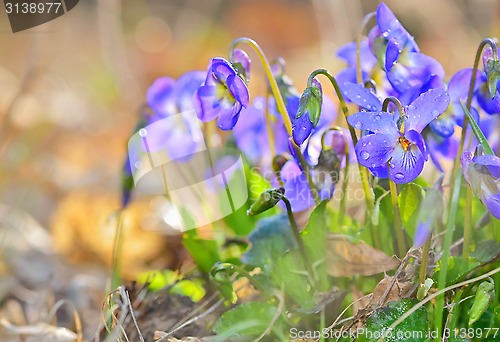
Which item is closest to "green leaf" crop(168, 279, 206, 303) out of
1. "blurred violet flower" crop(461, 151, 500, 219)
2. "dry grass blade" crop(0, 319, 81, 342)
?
"dry grass blade" crop(0, 319, 81, 342)

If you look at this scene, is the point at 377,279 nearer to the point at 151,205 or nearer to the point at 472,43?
the point at 151,205

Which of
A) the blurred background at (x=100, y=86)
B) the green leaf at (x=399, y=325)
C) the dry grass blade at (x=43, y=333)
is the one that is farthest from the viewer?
the blurred background at (x=100, y=86)

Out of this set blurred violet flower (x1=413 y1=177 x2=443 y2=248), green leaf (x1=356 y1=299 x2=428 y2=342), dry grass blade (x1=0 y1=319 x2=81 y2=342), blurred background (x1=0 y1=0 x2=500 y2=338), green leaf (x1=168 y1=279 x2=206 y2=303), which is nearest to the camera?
blurred violet flower (x1=413 y1=177 x2=443 y2=248)

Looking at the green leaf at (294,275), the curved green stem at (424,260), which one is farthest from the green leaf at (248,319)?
the curved green stem at (424,260)

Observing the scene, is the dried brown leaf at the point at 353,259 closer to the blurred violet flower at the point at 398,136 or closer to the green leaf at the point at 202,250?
the blurred violet flower at the point at 398,136

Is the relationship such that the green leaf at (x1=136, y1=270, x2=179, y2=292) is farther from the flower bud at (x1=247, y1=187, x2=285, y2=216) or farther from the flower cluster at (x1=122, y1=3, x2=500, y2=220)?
the flower bud at (x1=247, y1=187, x2=285, y2=216)

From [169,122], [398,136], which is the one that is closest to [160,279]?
[169,122]
